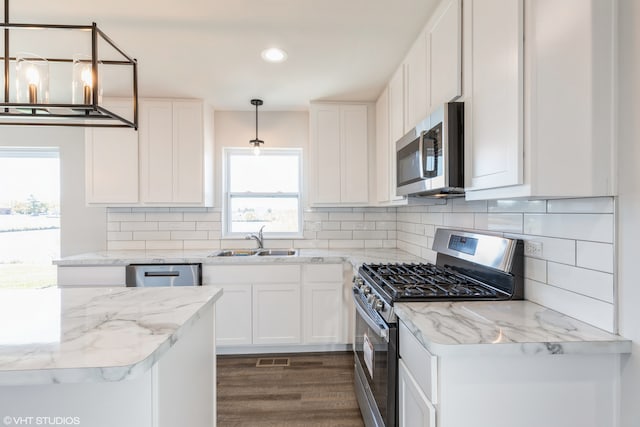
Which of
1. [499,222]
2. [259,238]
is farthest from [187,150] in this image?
[499,222]

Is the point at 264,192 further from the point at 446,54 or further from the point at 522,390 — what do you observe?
the point at 522,390

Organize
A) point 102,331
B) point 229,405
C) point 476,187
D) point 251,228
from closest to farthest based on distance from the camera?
1. point 102,331
2. point 476,187
3. point 229,405
4. point 251,228

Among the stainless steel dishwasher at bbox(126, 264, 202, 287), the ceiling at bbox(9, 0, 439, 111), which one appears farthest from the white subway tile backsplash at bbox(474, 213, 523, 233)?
the stainless steel dishwasher at bbox(126, 264, 202, 287)

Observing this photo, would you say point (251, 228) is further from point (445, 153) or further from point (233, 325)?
point (445, 153)

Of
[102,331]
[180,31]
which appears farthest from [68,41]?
[102,331]

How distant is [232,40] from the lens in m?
2.10

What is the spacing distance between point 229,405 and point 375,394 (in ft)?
3.64

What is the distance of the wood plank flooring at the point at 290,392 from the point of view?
2.05 metres

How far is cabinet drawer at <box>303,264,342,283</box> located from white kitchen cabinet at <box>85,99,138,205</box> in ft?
5.83

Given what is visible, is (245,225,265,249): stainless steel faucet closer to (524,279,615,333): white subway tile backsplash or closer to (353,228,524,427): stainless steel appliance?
(353,228,524,427): stainless steel appliance

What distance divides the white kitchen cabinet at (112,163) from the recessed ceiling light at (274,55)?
61.7 inches

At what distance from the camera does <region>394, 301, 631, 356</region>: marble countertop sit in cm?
99

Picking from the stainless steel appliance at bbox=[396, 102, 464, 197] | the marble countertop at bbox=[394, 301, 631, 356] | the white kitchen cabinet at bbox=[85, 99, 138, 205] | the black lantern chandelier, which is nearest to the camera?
the marble countertop at bbox=[394, 301, 631, 356]

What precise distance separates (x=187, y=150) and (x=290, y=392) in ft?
7.45
